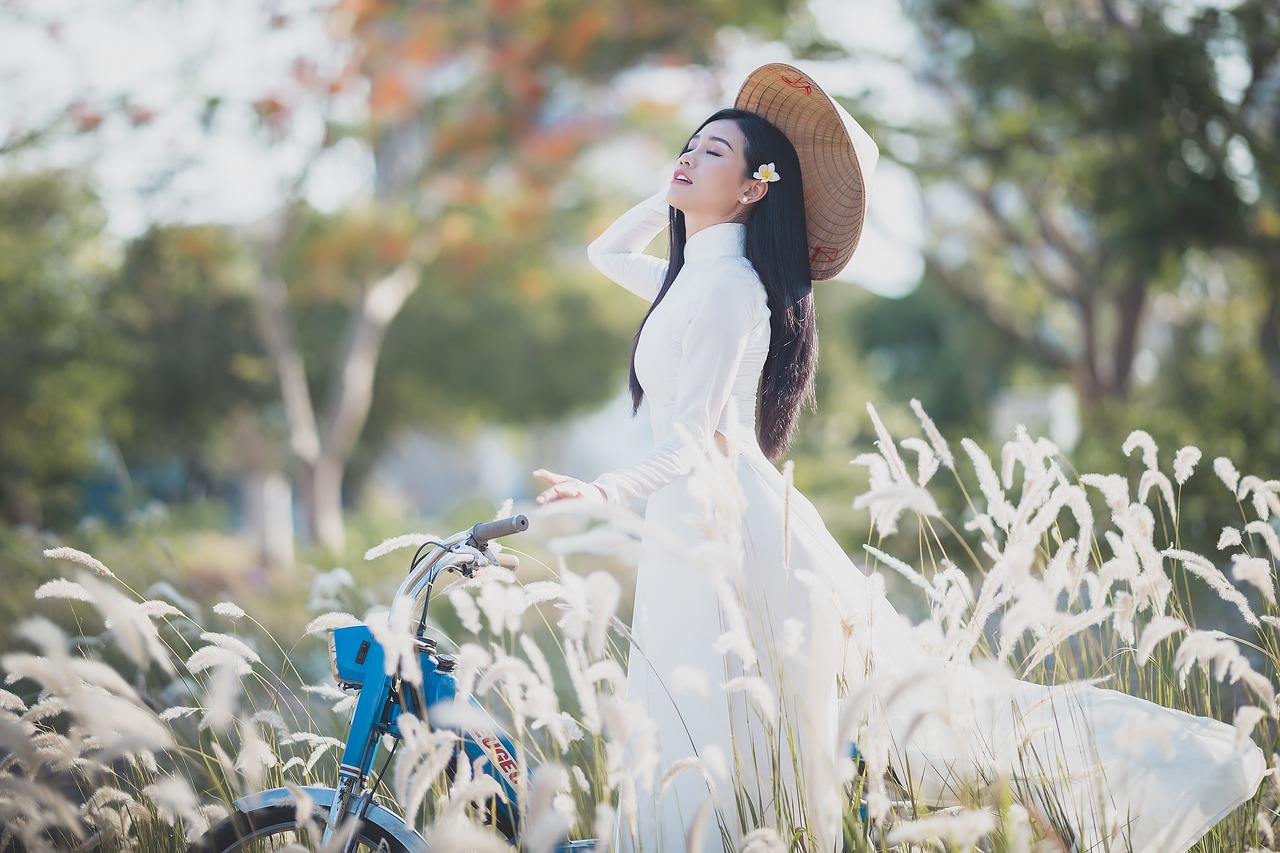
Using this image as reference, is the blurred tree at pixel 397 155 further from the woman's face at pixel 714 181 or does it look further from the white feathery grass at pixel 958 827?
the white feathery grass at pixel 958 827

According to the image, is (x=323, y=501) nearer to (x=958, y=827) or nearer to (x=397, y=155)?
(x=397, y=155)

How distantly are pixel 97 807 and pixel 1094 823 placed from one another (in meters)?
1.91

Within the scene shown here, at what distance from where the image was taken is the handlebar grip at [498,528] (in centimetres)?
199

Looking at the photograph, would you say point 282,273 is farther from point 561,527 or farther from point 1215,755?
point 1215,755

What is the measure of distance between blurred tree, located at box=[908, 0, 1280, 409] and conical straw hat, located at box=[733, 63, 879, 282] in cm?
689

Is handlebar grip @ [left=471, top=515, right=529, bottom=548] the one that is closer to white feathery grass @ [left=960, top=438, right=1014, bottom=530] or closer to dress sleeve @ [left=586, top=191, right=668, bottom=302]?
white feathery grass @ [left=960, top=438, right=1014, bottom=530]

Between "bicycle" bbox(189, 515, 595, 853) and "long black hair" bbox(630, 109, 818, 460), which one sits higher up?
"long black hair" bbox(630, 109, 818, 460)

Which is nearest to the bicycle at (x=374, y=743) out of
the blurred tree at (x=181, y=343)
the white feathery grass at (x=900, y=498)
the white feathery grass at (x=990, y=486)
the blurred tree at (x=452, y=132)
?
the white feathery grass at (x=900, y=498)

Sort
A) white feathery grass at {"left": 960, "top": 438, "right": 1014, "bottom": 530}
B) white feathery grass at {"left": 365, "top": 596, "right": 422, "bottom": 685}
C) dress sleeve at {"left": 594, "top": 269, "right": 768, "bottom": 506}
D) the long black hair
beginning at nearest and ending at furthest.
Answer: white feathery grass at {"left": 365, "top": 596, "right": 422, "bottom": 685}
white feathery grass at {"left": 960, "top": 438, "right": 1014, "bottom": 530}
dress sleeve at {"left": 594, "top": 269, "right": 768, "bottom": 506}
the long black hair

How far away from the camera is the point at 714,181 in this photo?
2730 mm

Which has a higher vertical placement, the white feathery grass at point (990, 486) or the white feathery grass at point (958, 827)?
the white feathery grass at point (990, 486)

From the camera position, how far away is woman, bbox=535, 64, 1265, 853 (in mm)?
2088

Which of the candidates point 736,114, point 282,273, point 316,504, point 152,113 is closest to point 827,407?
point 282,273

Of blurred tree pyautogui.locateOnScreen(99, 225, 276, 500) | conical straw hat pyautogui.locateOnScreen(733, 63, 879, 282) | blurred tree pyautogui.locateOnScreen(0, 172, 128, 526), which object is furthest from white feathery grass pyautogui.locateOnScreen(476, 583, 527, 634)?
blurred tree pyautogui.locateOnScreen(99, 225, 276, 500)
